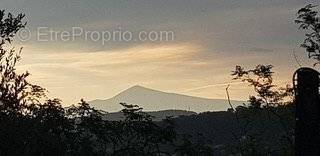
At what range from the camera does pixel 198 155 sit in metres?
31.1

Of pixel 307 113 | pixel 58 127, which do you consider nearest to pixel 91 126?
pixel 58 127

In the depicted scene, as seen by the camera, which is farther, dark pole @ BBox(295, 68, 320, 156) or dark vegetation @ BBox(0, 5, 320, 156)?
dark vegetation @ BBox(0, 5, 320, 156)

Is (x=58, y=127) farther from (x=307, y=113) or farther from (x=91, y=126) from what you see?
(x=307, y=113)

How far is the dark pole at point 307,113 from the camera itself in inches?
289

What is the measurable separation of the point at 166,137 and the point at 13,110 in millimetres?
12113

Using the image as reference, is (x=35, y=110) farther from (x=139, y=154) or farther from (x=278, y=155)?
(x=278, y=155)

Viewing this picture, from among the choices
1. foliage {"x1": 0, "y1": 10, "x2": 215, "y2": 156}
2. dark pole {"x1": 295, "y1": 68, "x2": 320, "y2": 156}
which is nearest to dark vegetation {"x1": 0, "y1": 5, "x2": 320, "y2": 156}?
foliage {"x1": 0, "y1": 10, "x2": 215, "y2": 156}

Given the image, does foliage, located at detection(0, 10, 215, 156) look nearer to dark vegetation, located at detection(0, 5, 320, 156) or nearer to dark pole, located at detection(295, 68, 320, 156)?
dark vegetation, located at detection(0, 5, 320, 156)

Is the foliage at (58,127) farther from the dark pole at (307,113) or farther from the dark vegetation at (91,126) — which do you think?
the dark pole at (307,113)

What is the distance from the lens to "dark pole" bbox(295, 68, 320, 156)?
735 cm

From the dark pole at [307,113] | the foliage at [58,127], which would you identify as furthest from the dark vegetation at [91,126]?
the dark pole at [307,113]

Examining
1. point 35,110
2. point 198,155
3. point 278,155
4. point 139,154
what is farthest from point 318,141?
point 278,155

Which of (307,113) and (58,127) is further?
(58,127)

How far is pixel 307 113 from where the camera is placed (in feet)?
24.5
